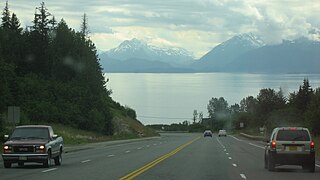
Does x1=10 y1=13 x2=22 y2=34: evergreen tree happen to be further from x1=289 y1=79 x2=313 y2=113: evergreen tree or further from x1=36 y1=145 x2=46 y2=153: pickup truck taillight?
x1=36 y1=145 x2=46 y2=153: pickup truck taillight

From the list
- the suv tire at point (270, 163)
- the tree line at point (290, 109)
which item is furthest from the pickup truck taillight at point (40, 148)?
the tree line at point (290, 109)

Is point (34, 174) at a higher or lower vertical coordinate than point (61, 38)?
lower

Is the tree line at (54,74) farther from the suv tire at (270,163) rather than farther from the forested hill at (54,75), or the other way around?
the suv tire at (270,163)

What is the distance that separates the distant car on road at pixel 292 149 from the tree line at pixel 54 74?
60.7 metres

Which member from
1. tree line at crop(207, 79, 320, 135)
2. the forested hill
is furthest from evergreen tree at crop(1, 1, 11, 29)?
tree line at crop(207, 79, 320, 135)

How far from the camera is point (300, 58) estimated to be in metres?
92.5

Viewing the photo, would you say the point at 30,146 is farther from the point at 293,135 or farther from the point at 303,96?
the point at 303,96

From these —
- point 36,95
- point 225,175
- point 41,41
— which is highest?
point 41,41

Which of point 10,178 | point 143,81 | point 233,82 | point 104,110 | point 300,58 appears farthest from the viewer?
point 143,81

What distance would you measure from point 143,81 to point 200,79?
29.2 meters

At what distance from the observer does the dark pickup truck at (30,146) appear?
2466 cm

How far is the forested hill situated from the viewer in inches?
3543

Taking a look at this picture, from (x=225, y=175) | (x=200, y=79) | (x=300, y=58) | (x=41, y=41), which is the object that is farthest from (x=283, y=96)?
(x=225, y=175)

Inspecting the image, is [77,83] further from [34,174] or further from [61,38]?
[34,174]
